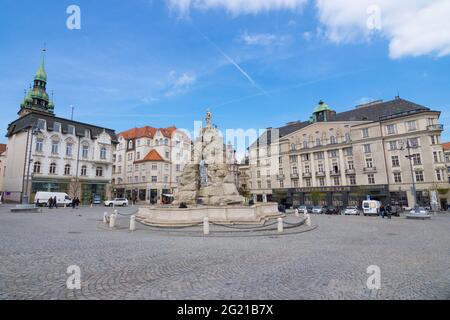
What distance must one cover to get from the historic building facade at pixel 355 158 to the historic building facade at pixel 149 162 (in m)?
21.1

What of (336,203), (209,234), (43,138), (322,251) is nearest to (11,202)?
(43,138)

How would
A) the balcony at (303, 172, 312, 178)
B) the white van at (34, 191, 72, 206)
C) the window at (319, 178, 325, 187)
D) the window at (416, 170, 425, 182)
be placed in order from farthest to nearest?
the balcony at (303, 172, 312, 178) < the window at (319, 178, 325, 187) < the window at (416, 170, 425, 182) < the white van at (34, 191, 72, 206)

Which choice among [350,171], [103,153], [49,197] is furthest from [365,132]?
[49,197]

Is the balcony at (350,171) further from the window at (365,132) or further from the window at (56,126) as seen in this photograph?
the window at (56,126)

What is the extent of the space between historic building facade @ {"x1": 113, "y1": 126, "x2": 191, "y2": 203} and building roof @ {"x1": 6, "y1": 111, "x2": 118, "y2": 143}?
8248 millimetres

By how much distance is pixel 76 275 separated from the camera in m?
6.16

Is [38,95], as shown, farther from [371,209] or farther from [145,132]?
[371,209]

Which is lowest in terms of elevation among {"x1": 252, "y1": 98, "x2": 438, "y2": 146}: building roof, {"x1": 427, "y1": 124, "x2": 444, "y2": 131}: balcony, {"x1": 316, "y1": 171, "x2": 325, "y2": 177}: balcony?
{"x1": 316, "y1": 171, "x2": 325, "y2": 177}: balcony

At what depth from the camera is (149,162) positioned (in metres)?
58.2

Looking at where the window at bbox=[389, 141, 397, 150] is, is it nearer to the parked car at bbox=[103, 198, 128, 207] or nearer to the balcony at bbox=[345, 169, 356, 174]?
the balcony at bbox=[345, 169, 356, 174]

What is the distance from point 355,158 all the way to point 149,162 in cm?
4484

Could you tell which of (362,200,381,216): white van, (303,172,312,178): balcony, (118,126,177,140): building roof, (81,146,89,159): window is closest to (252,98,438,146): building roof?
(303,172,312,178): balcony

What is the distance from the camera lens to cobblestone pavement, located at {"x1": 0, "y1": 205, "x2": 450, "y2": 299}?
5.24 m
